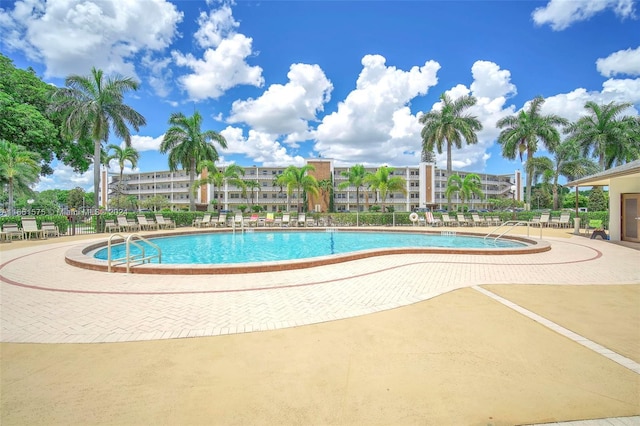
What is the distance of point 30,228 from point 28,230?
0.17 m

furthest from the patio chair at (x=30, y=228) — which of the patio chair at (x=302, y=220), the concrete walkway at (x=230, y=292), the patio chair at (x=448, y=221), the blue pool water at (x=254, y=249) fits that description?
the patio chair at (x=448, y=221)

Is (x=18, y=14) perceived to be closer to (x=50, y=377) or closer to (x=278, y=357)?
(x=50, y=377)

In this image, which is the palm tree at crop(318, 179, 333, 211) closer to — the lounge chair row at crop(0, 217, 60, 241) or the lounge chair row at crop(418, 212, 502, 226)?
the lounge chair row at crop(418, 212, 502, 226)

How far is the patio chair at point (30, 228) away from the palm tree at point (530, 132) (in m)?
A: 39.2

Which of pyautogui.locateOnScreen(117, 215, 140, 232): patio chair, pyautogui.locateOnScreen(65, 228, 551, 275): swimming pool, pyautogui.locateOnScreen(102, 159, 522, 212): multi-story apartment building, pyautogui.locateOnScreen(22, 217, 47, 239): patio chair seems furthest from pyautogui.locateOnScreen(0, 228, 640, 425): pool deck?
pyautogui.locateOnScreen(102, 159, 522, 212): multi-story apartment building

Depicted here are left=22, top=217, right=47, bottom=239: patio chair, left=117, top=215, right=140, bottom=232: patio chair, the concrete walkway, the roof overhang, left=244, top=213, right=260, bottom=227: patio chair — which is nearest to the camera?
the concrete walkway

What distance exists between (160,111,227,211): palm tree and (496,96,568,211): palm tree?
103 ft

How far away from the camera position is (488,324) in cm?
429

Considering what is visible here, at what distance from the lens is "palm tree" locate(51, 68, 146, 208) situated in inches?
904

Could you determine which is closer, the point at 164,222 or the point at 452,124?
the point at 164,222

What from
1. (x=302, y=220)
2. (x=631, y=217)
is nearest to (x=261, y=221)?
(x=302, y=220)

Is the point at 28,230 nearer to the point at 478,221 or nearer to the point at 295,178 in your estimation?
the point at 295,178

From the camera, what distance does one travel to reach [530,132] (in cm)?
3200

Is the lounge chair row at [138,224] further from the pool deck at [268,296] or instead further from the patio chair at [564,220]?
the patio chair at [564,220]
